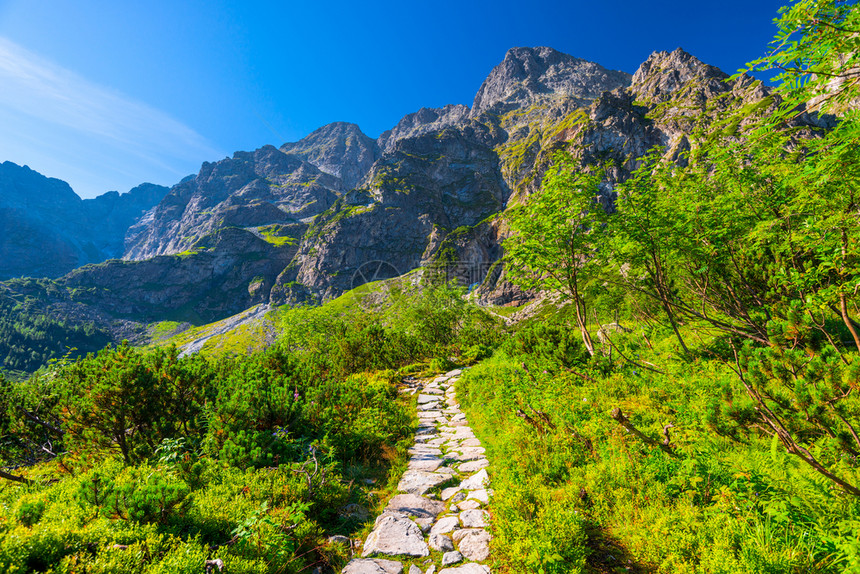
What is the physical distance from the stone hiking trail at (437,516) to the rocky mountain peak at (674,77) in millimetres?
205422

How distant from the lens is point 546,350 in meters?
9.50

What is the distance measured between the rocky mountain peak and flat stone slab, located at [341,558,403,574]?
8182 inches

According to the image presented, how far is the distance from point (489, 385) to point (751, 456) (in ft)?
21.1

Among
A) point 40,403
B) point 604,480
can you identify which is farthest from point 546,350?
point 40,403

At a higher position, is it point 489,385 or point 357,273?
point 357,273

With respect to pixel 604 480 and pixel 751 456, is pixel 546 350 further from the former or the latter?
pixel 751 456

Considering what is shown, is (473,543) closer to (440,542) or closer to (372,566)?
(440,542)

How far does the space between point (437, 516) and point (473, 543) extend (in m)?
0.90

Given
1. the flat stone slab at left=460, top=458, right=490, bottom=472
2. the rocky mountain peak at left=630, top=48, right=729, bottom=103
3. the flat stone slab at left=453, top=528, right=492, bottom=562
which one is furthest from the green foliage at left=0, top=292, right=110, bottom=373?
the rocky mountain peak at left=630, top=48, right=729, bottom=103

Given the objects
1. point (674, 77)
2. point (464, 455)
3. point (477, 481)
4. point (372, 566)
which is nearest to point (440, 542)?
point (372, 566)

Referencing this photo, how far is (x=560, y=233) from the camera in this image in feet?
27.0

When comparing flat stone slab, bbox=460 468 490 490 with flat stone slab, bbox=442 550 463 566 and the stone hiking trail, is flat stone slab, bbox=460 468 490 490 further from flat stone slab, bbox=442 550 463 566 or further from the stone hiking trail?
flat stone slab, bbox=442 550 463 566

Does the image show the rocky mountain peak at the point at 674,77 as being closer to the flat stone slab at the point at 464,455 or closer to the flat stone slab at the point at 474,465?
the flat stone slab at the point at 464,455

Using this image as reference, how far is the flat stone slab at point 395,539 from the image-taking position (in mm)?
4016
